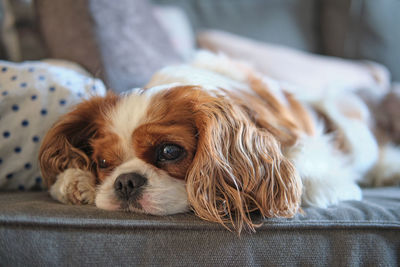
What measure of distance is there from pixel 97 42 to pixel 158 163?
85cm

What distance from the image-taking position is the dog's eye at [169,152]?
1.25 metres

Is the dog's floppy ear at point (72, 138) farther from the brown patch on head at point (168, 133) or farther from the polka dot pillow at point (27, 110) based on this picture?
the brown patch on head at point (168, 133)

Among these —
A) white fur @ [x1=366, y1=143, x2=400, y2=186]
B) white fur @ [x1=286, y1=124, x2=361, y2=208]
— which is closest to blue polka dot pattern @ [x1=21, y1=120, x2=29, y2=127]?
white fur @ [x1=286, y1=124, x2=361, y2=208]

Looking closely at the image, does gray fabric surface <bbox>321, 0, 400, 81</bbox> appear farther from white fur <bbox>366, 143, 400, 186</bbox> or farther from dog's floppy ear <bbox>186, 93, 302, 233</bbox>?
dog's floppy ear <bbox>186, 93, 302, 233</bbox>

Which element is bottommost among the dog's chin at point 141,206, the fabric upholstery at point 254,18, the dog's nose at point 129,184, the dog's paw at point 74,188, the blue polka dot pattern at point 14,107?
the dog's paw at point 74,188

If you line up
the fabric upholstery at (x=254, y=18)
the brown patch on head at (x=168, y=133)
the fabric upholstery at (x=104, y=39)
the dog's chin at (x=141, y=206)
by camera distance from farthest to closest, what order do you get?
the fabric upholstery at (x=254, y=18), the fabric upholstery at (x=104, y=39), the brown patch on head at (x=168, y=133), the dog's chin at (x=141, y=206)

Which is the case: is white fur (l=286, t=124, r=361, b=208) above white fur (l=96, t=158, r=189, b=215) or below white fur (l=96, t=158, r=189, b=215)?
above

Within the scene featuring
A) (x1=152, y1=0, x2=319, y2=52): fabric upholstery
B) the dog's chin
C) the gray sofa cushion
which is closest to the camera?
the gray sofa cushion

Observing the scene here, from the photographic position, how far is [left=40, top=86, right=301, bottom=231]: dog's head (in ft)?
3.79

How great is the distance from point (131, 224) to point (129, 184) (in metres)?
0.21

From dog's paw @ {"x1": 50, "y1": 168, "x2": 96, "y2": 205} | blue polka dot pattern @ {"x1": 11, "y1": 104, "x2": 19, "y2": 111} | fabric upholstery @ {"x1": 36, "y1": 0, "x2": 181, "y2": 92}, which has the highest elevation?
fabric upholstery @ {"x1": 36, "y1": 0, "x2": 181, "y2": 92}

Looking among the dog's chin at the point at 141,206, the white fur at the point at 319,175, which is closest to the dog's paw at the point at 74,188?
the dog's chin at the point at 141,206

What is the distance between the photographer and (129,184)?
1202mm

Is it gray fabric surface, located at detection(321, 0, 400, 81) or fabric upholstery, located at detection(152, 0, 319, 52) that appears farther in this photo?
gray fabric surface, located at detection(321, 0, 400, 81)
